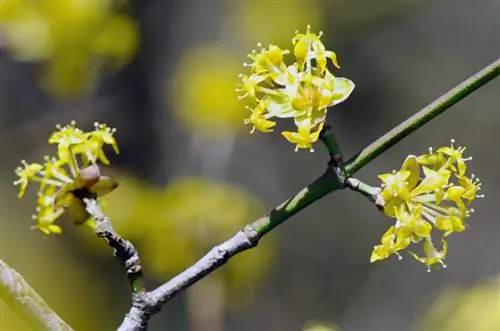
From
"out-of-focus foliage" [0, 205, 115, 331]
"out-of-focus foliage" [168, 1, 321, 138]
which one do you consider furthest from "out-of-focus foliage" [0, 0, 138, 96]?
"out-of-focus foliage" [0, 205, 115, 331]

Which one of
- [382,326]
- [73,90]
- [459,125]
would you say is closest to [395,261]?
[382,326]

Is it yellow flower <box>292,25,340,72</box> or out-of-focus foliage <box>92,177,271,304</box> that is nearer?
yellow flower <box>292,25,340,72</box>

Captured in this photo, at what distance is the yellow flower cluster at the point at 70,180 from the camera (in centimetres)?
81

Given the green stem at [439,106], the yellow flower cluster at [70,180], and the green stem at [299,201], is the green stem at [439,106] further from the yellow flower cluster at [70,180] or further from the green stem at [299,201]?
the yellow flower cluster at [70,180]

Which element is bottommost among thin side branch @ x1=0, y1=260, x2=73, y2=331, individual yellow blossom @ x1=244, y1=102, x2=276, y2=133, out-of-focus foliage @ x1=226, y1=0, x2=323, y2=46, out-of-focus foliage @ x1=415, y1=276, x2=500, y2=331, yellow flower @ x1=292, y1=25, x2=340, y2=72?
out-of-focus foliage @ x1=415, y1=276, x2=500, y2=331

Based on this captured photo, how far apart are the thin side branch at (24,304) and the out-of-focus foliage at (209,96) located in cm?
185

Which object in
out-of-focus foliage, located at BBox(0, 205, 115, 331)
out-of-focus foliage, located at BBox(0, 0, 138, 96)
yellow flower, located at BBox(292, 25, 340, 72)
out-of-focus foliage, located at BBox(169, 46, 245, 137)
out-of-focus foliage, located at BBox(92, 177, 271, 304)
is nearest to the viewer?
yellow flower, located at BBox(292, 25, 340, 72)

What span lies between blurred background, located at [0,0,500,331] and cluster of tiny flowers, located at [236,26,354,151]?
85 centimetres

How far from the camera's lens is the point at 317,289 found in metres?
3.27

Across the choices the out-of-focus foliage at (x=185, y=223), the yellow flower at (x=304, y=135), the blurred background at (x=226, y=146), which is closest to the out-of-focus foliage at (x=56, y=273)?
the blurred background at (x=226, y=146)

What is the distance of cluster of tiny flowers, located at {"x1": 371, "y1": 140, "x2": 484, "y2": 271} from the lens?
763 millimetres

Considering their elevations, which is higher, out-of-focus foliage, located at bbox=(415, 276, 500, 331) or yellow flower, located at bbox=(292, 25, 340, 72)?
yellow flower, located at bbox=(292, 25, 340, 72)

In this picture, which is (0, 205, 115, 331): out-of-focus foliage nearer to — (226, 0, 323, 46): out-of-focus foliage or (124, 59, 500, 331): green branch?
(226, 0, 323, 46): out-of-focus foliage

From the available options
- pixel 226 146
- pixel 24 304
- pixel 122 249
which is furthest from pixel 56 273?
pixel 24 304
